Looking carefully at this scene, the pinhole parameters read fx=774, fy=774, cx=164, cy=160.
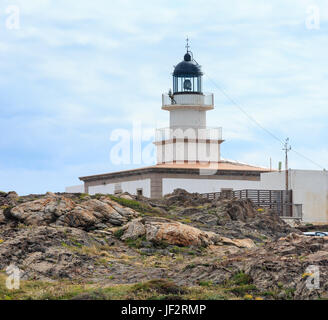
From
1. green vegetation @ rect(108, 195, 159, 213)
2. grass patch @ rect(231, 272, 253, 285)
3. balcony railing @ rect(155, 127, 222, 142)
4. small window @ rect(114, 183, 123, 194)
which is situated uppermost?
balcony railing @ rect(155, 127, 222, 142)

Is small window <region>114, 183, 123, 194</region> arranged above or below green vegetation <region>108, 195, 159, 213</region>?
above

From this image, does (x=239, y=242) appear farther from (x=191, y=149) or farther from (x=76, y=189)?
(x=76, y=189)

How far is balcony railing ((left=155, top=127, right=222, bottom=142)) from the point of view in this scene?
54188mm

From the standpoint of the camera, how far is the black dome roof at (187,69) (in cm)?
5466

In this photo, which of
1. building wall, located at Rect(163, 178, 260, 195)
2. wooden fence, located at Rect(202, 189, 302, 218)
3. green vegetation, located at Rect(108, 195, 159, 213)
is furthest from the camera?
building wall, located at Rect(163, 178, 260, 195)

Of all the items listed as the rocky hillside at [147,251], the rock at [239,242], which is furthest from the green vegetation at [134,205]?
the rock at [239,242]

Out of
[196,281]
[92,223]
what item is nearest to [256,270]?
[196,281]

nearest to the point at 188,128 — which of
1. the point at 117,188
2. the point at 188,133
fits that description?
the point at 188,133

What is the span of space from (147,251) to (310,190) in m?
22.0

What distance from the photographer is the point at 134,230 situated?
31.0 m

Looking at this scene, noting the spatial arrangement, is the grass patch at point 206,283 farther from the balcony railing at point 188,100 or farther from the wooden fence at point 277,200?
the balcony railing at point 188,100

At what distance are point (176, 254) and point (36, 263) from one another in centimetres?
575

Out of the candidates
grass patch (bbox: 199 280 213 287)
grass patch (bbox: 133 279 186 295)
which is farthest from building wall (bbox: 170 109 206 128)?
grass patch (bbox: 133 279 186 295)

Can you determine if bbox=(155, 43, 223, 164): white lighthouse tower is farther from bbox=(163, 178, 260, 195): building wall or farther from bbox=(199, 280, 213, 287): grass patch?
bbox=(199, 280, 213, 287): grass patch
